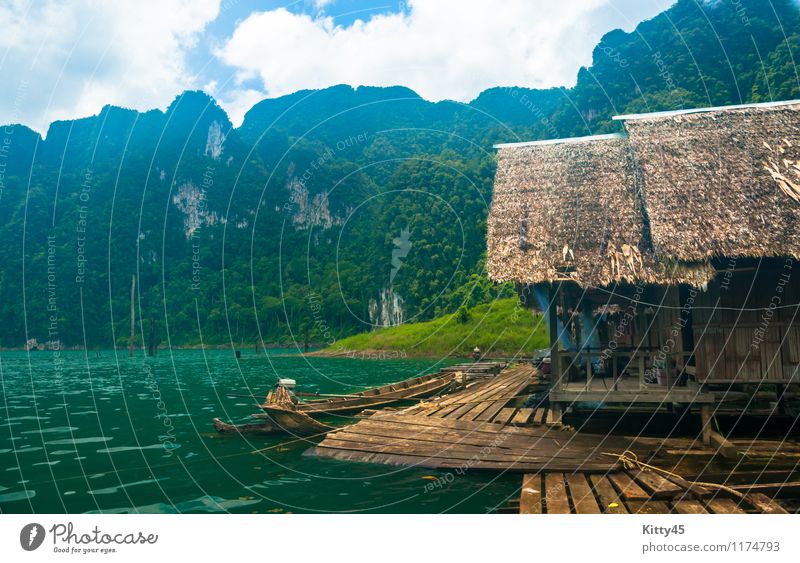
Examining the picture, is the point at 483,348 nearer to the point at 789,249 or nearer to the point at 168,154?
the point at 789,249

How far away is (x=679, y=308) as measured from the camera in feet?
33.5

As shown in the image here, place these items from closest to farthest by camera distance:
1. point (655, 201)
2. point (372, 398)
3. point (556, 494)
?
point (556, 494) < point (655, 201) < point (372, 398)

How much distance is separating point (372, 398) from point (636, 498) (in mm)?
10383

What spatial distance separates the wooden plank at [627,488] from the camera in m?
6.47

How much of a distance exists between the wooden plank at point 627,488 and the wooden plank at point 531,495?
98 cm

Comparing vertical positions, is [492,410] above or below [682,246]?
below

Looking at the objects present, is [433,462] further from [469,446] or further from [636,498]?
[636,498]

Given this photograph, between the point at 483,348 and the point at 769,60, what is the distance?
36.0 metres

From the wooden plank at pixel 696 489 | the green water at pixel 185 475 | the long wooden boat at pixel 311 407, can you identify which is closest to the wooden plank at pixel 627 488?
the wooden plank at pixel 696 489

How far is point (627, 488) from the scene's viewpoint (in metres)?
6.87

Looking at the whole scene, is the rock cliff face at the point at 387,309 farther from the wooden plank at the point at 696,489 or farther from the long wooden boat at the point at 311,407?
the wooden plank at the point at 696,489

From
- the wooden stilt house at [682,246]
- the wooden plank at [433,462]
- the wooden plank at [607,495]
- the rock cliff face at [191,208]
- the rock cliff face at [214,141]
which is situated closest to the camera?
the wooden plank at [607,495]

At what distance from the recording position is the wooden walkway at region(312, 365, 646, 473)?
8.59m

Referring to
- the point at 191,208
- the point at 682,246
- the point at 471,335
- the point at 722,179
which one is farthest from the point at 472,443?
the point at 191,208
